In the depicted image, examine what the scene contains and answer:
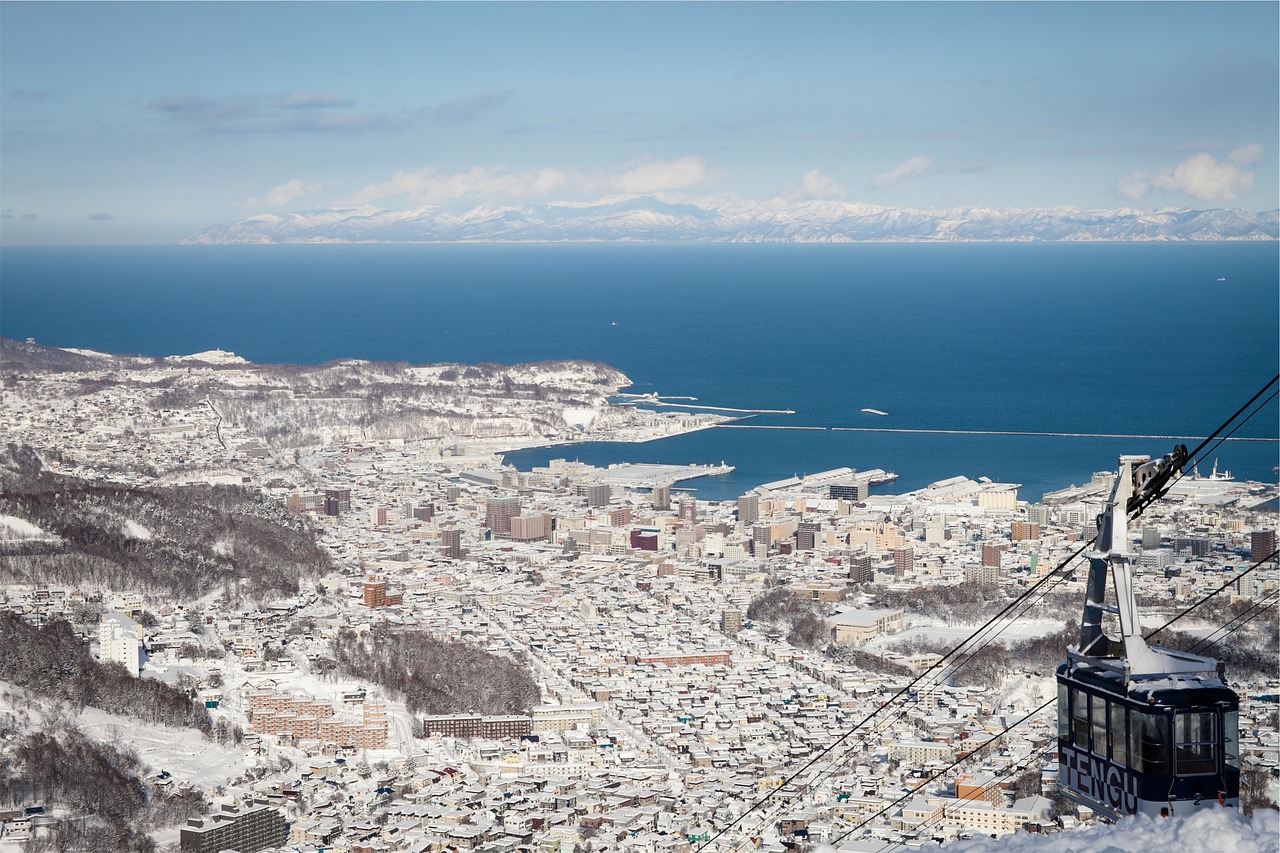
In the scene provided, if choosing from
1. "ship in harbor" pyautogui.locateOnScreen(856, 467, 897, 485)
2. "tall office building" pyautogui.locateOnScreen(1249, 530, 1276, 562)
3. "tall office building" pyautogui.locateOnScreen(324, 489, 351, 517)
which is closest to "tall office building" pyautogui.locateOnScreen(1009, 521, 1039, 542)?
"tall office building" pyautogui.locateOnScreen(1249, 530, 1276, 562)

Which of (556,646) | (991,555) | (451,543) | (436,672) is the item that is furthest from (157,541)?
(991,555)

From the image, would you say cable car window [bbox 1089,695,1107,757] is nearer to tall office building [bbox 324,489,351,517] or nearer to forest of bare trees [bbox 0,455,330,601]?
forest of bare trees [bbox 0,455,330,601]

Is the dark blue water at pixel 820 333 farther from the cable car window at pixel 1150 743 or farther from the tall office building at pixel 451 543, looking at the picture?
the cable car window at pixel 1150 743

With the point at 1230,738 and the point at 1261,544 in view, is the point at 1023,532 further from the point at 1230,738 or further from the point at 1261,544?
the point at 1230,738

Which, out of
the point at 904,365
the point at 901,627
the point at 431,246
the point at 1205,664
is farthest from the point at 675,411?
the point at 431,246

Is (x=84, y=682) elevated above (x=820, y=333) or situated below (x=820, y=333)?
below
